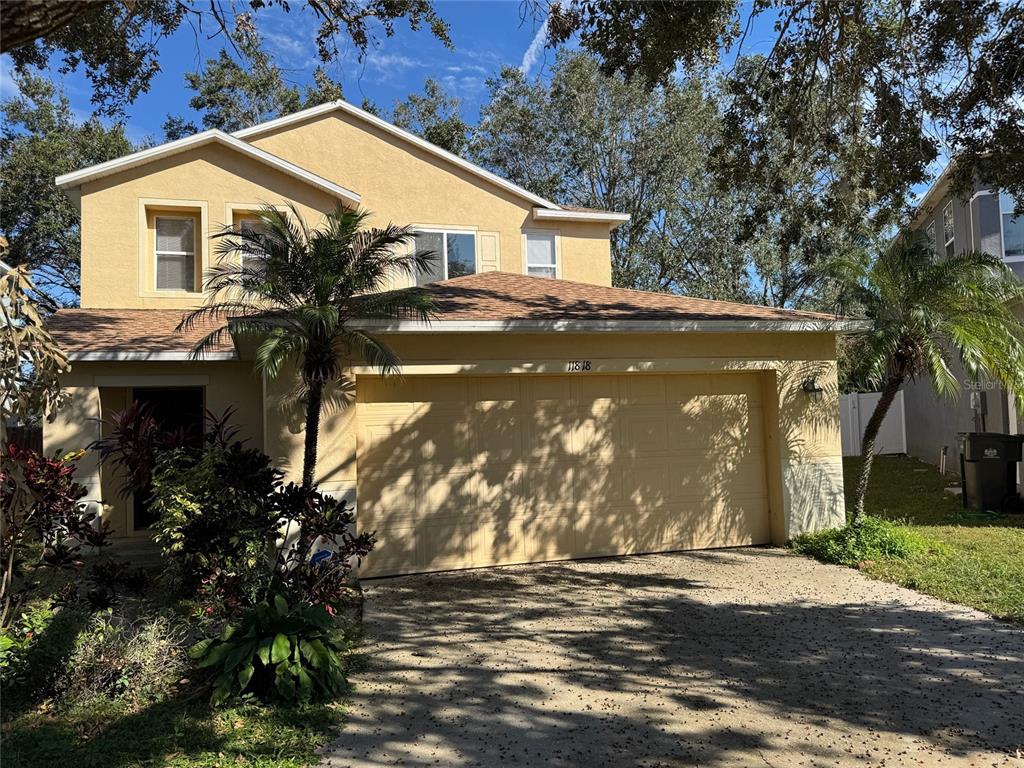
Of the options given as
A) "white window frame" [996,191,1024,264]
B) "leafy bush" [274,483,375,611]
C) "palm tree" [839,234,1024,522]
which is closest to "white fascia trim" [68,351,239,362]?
"leafy bush" [274,483,375,611]

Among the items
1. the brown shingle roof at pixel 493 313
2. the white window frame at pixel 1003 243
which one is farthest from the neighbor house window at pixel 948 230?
the brown shingle roof at pixel 493 313

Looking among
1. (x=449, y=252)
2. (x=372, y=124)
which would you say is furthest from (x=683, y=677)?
(x=372, y=124)

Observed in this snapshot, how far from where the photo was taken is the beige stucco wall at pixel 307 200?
12.2 m

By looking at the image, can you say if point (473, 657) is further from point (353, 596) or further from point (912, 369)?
point (912, 369)

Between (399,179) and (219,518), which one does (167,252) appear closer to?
(399,179)

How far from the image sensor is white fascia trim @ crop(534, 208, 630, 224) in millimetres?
15562

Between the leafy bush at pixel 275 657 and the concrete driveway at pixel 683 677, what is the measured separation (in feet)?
1.20

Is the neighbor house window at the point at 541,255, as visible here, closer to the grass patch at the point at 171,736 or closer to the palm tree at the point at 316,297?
the palm tree at the point at 316,297

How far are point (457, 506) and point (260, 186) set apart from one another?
7633 millimetres

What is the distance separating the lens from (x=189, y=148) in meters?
12.6

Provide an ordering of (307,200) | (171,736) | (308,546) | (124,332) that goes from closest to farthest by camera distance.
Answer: (171,736) → (308,546) → (124,332) → (307,200)

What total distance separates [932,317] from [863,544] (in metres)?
2.98

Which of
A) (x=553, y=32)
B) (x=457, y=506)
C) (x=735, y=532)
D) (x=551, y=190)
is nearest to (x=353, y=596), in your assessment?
(x=457, y=506)

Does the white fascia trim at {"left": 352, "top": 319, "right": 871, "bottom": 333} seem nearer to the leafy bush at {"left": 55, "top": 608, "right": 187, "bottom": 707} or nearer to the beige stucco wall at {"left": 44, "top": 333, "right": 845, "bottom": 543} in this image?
the beige stucco wall at {"left": 44, "top": 333, "right": 845, "bottom": 543}
